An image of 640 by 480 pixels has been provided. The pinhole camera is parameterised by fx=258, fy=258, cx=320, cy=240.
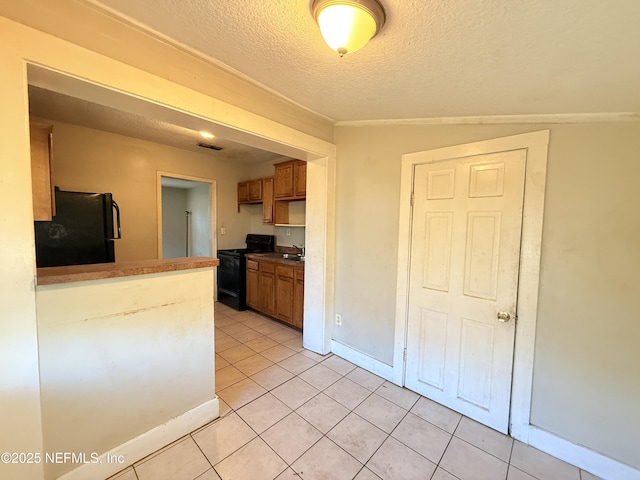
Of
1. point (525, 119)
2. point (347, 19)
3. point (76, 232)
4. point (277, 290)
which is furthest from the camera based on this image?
point (277, 290)

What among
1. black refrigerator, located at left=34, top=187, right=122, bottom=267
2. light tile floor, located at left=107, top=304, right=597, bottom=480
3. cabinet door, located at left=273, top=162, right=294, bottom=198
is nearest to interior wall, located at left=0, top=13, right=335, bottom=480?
light tile floor, located at left=107, top=304, right=597, bottom=480

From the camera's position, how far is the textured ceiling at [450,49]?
0.97 meters

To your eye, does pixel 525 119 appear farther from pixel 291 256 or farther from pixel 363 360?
pixel 291 256

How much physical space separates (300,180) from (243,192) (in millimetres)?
1520

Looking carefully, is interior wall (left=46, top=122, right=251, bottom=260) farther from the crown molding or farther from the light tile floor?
the crown molding

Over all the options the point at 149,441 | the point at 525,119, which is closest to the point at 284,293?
the point at 149,441

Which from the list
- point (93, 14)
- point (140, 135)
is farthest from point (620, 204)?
point (140, 135)

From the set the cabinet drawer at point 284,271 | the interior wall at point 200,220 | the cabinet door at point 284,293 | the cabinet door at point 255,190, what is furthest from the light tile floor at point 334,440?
the interior wall at point 200,220

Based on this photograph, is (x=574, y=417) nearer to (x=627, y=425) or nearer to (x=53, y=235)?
(x=627, y=425)

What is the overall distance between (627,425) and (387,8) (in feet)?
8.11

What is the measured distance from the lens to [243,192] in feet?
15.2

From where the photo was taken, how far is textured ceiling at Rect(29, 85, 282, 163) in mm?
2461

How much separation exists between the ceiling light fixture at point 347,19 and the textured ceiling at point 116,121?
1.77 m

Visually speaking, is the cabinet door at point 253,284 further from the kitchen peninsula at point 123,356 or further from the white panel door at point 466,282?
the white panel door at point 466,282
